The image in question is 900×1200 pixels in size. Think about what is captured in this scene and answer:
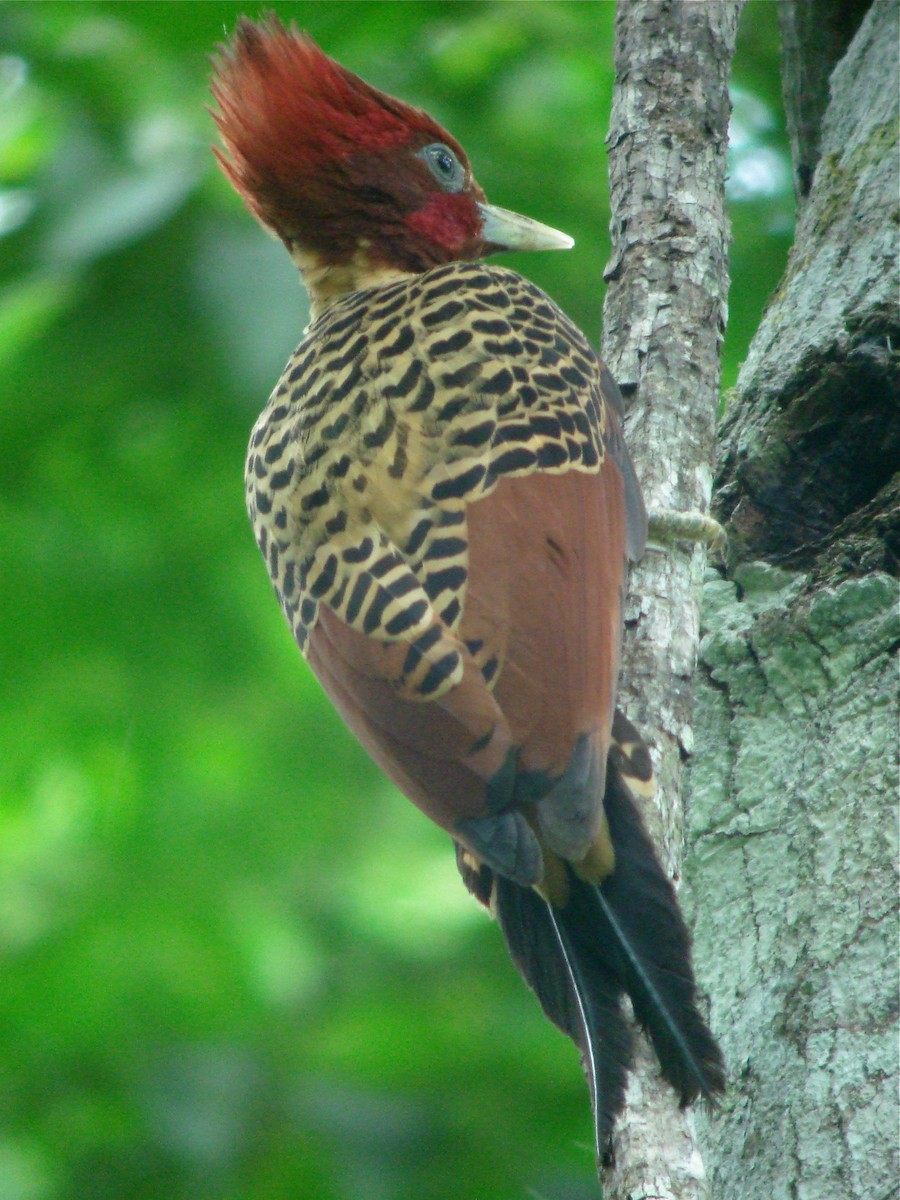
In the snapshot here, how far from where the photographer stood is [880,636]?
258cm

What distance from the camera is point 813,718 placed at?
2609 mm

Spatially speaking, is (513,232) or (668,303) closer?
(668,303)

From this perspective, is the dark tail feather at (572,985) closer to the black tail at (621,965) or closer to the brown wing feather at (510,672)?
the black tail at (621,965)

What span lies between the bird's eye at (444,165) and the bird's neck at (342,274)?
26 cm

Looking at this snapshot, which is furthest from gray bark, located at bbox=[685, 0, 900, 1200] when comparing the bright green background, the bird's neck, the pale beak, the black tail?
the bird's neck

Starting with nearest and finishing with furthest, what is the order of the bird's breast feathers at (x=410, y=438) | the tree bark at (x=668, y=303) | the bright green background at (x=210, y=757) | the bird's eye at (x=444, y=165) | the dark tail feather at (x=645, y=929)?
the dark tail feather at (x=645, y=929)
the tree bark at (x=668, y=303)
the bird's breast feathers at (x=410, y=438)
the bright green background at (x=210, y=757)
the bird's eye at (x=444, y=165)

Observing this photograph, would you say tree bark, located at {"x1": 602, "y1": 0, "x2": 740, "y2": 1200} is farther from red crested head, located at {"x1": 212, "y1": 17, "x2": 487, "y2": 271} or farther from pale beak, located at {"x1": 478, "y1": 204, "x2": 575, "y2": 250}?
red crested head, located at {"x1": 212, "y1": 17, "x2": 487, "y2": 271}

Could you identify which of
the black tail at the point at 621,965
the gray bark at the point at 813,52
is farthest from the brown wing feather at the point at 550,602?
the gray bark at the point at 813,52

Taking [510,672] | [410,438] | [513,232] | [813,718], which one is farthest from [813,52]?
[510,672]

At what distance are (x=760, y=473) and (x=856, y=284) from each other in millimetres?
458

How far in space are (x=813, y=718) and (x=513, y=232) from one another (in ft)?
5.46

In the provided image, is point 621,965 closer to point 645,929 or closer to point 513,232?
point 645,929

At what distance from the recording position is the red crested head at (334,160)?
3.57 m

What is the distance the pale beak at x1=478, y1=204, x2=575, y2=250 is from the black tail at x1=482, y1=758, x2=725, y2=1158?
5.80 feet
